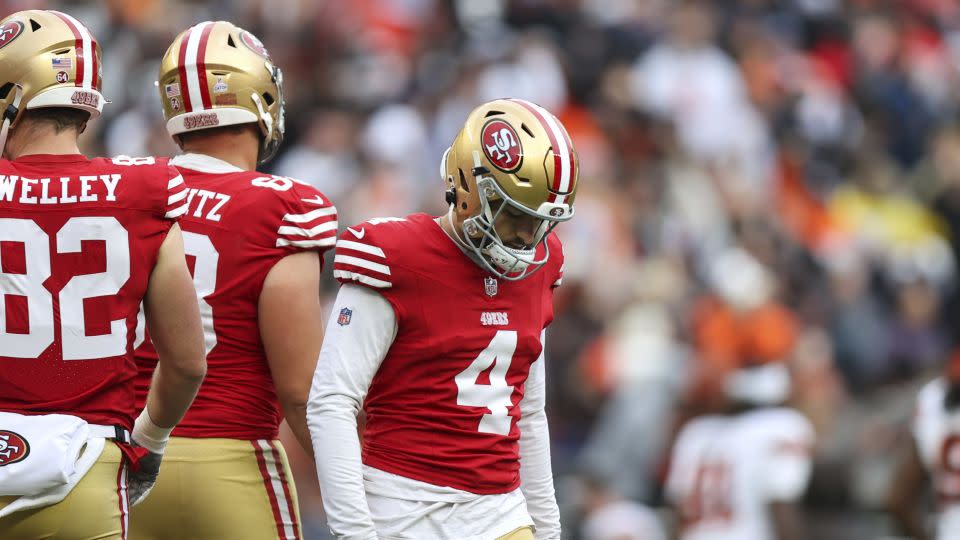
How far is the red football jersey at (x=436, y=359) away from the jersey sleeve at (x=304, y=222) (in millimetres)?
304

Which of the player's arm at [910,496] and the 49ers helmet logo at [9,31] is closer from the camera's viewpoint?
the 49ers helmet logo at [9,31]

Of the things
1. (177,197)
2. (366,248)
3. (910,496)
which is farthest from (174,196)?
(910,496)

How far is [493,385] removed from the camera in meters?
4.51

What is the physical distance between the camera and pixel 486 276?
14.9 ft

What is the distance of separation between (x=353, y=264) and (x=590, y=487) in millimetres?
6055

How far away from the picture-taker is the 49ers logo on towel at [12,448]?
12.8 feet

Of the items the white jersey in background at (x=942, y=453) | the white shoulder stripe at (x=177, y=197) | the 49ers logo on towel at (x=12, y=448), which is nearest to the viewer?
the 49ers logo on towel at (x=12, y=448)

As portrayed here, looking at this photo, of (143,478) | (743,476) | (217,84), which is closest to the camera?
(143,478)

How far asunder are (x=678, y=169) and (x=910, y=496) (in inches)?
212

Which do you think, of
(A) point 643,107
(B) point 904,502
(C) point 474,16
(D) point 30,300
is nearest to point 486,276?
(D) point 30,300

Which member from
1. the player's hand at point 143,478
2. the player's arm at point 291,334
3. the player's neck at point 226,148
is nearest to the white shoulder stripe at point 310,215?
the player's arm at point 291,334

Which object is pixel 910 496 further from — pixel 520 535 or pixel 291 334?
pixel 291 334

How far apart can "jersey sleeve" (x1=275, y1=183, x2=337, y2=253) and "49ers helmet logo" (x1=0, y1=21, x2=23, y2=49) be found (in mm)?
908

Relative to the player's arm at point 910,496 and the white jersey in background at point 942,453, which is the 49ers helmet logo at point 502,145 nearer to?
the white jersey in background at point 942,453
